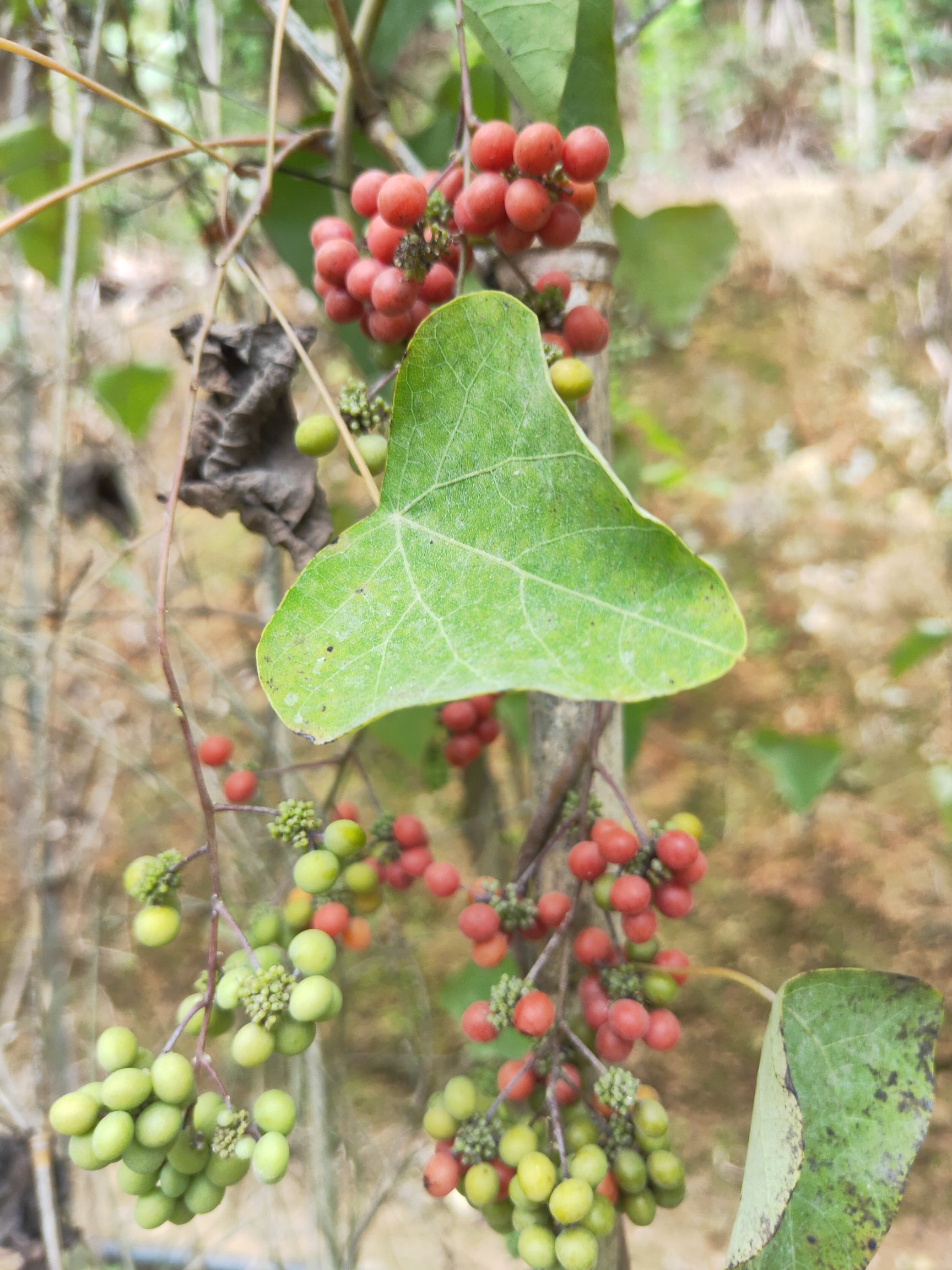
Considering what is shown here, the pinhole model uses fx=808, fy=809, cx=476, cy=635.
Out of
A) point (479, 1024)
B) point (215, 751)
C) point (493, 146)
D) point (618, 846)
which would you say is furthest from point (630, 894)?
point (493, 146)

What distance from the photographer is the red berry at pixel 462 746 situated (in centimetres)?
75

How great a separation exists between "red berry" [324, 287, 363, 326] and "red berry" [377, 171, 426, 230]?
0.07 metres

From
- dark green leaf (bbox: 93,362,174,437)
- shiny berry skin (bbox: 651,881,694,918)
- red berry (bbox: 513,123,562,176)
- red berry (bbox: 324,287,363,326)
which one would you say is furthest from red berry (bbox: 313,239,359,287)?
dark green leaf (bbox: 93,362,174,437)

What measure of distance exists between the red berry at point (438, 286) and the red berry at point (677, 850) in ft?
1.23

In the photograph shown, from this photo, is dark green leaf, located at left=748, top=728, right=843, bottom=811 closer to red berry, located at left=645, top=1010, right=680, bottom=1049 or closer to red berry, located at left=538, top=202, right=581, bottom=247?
red berry, located at left=645, top=1010, right=680, bottom=1049

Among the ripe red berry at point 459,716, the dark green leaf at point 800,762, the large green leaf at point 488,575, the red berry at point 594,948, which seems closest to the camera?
the large green leaf at point 488,575

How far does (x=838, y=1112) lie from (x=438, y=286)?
0.56m

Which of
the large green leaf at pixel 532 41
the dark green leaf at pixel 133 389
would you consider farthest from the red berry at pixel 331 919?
the dark green leaf at pixel 133 389

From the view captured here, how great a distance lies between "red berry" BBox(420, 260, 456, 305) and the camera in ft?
1.62

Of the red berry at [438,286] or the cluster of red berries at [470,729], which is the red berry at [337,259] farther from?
the cluster of red berries at [470,729]

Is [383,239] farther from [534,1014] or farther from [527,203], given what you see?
[534,1014]

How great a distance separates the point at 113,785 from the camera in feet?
4.98

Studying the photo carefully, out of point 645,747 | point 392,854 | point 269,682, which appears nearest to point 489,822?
point 645,747

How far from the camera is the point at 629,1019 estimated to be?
51 centimetres
